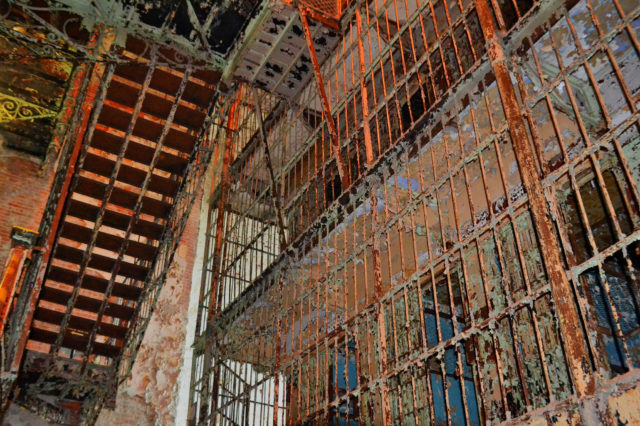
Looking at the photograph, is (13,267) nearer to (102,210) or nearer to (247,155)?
(102,210)

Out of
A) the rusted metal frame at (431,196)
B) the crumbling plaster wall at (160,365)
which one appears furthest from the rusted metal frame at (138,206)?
the rusted metal frame at (431,196)

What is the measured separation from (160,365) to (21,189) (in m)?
5.09

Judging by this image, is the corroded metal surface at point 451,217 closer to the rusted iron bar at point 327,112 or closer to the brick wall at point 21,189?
the rusted iron bar at point 327,112

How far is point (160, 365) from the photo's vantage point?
12.4 metres

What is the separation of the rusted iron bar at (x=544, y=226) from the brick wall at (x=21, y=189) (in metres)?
10.7

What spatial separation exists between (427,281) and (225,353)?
3297mm

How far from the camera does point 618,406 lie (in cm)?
259

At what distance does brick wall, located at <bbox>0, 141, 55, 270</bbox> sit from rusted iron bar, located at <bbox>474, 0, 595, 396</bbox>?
10.7m

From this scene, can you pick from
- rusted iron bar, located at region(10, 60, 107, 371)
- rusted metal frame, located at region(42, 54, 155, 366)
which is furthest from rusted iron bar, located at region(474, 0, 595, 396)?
rusted iron bar, located at region(10, 60, 107, 371)

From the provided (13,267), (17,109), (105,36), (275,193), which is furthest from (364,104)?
(17,109)

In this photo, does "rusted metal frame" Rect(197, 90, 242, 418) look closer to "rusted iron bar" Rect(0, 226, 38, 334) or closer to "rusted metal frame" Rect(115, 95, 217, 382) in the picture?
"rusted metal frame" Rect(115, 95, 217, 382)

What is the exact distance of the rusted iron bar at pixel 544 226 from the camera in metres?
2.84

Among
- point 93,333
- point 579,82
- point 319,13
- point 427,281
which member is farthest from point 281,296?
point 579,82

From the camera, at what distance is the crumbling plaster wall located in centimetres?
1153
